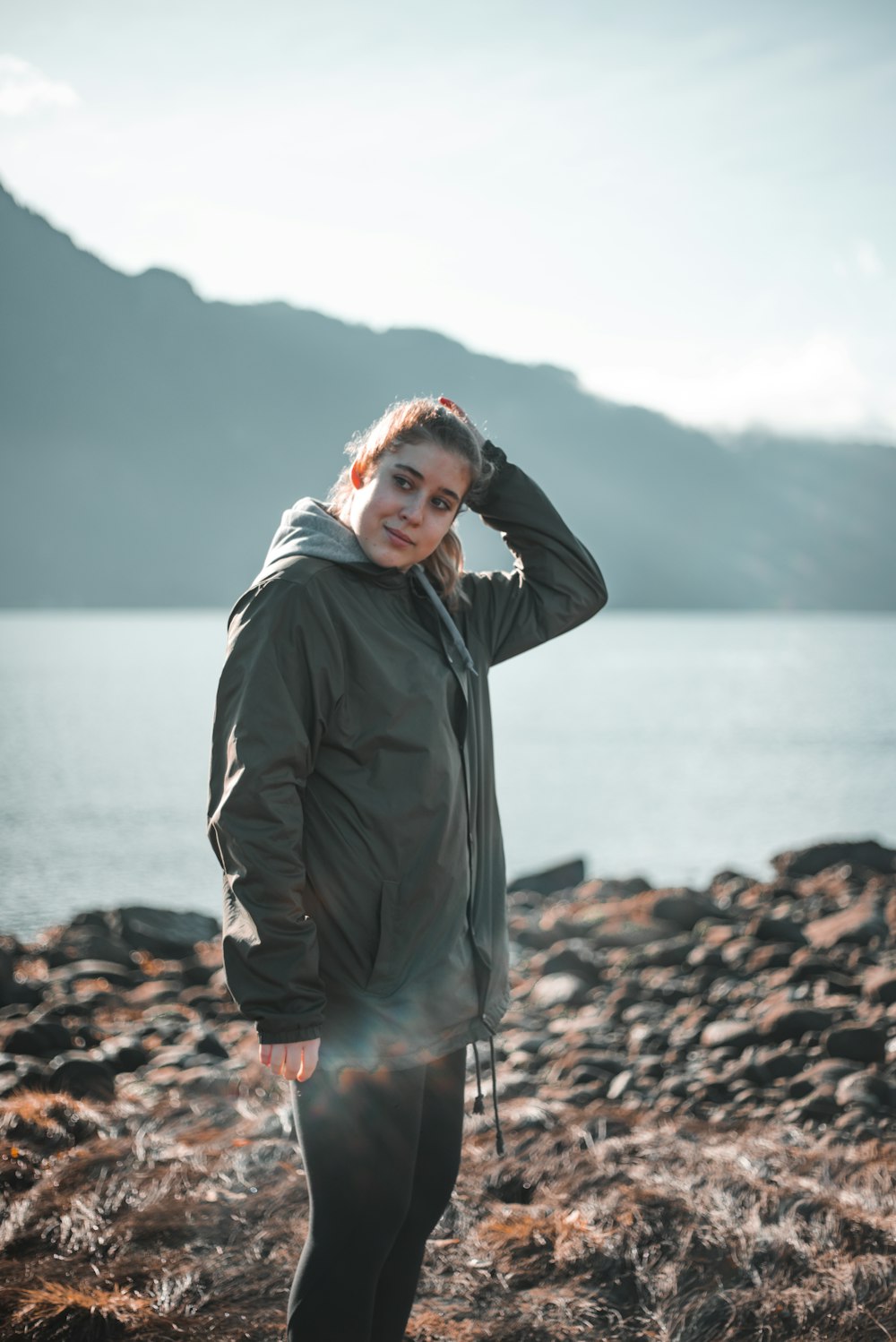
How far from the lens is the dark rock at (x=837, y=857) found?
16.5m

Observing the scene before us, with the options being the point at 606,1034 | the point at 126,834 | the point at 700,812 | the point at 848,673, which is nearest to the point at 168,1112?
the point at 606,1034

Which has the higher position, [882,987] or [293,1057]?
[293,1057]

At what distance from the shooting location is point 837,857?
16.8 m

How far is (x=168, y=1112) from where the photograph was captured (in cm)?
550

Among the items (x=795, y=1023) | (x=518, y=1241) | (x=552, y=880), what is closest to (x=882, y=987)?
(x=795, y=1023)

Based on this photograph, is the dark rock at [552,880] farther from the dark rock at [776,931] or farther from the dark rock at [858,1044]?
the dark rock at [858,1044]

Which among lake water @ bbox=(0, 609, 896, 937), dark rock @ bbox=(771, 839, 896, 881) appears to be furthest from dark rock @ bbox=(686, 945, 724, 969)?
lake water @ bbox=(0, 609, 896, 937)

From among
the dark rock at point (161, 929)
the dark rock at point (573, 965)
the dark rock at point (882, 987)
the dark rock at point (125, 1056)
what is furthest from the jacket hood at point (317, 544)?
the dark rock at point (161, 929)

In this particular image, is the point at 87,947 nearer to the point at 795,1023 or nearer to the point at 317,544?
the point at 795,1023

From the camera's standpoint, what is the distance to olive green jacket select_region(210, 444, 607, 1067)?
240 cm

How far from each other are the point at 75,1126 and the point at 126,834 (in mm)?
18123

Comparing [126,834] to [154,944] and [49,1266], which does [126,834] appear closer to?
[154,944]

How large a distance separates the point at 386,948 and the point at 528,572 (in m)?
1.34

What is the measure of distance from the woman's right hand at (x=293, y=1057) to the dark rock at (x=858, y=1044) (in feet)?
16.7
